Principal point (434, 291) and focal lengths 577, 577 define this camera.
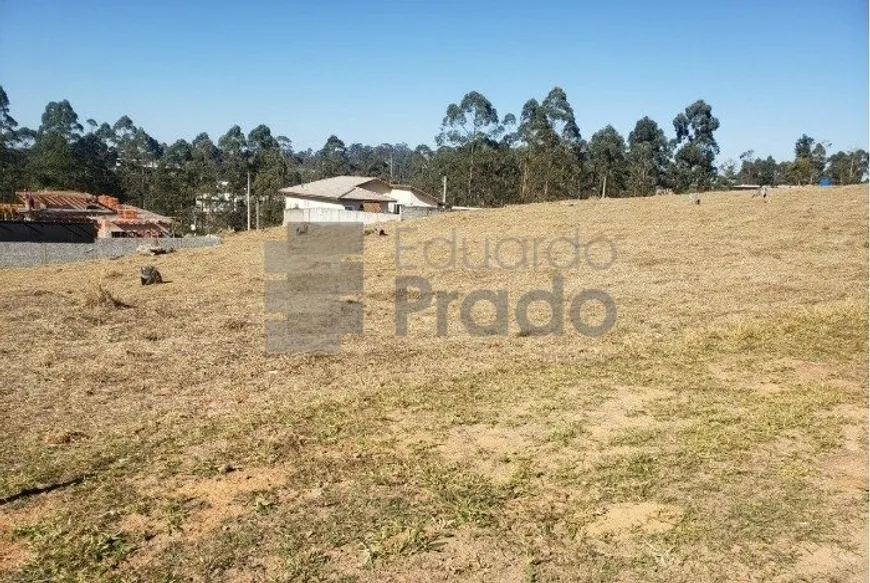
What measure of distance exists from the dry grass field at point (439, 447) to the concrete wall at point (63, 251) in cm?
1223

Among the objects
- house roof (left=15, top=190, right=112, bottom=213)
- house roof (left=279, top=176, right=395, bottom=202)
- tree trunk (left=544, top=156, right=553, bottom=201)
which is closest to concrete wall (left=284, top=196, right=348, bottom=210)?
house roof (left=279, top=176, right=395, bottom=202)

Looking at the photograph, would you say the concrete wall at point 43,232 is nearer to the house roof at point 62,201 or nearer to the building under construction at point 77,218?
the building under construction at point 77,218

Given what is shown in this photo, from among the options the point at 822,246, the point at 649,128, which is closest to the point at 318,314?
the point at 822,246

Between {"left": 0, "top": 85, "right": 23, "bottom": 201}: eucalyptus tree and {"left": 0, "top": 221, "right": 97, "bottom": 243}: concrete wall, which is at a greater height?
{"left": 0, "top": 85, "right": 23, "bottom": 201}: eucalyptus tree

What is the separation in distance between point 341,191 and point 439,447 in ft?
126

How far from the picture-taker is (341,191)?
42.5 m

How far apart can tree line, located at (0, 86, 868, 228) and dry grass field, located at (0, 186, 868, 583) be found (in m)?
39.9

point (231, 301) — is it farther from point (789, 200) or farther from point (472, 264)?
point (789, 200)

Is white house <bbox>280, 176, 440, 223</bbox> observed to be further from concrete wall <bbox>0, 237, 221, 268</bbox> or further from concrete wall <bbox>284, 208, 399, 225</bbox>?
concrete wall <bbox>0, 237, 221, 268</bbox>

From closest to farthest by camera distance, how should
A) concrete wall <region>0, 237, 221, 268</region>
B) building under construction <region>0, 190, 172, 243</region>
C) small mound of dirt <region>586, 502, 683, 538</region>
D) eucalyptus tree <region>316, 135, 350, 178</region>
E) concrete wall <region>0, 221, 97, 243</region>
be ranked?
small mound of dirt <region>586, 502, 683, 538</region>, concrete wall <region>0, 237, 221, 268</region>, concrete wall <region>0, 221, 97, 243</region>, building under construction <region>0, 190, 172, 243</region>, eucalyptus tree <region>316, 135, 350, 178</region>

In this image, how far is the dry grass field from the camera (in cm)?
392

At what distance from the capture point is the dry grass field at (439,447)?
3.92m

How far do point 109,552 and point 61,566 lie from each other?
0.27 meters

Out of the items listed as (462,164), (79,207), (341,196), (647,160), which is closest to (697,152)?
(647,160)
